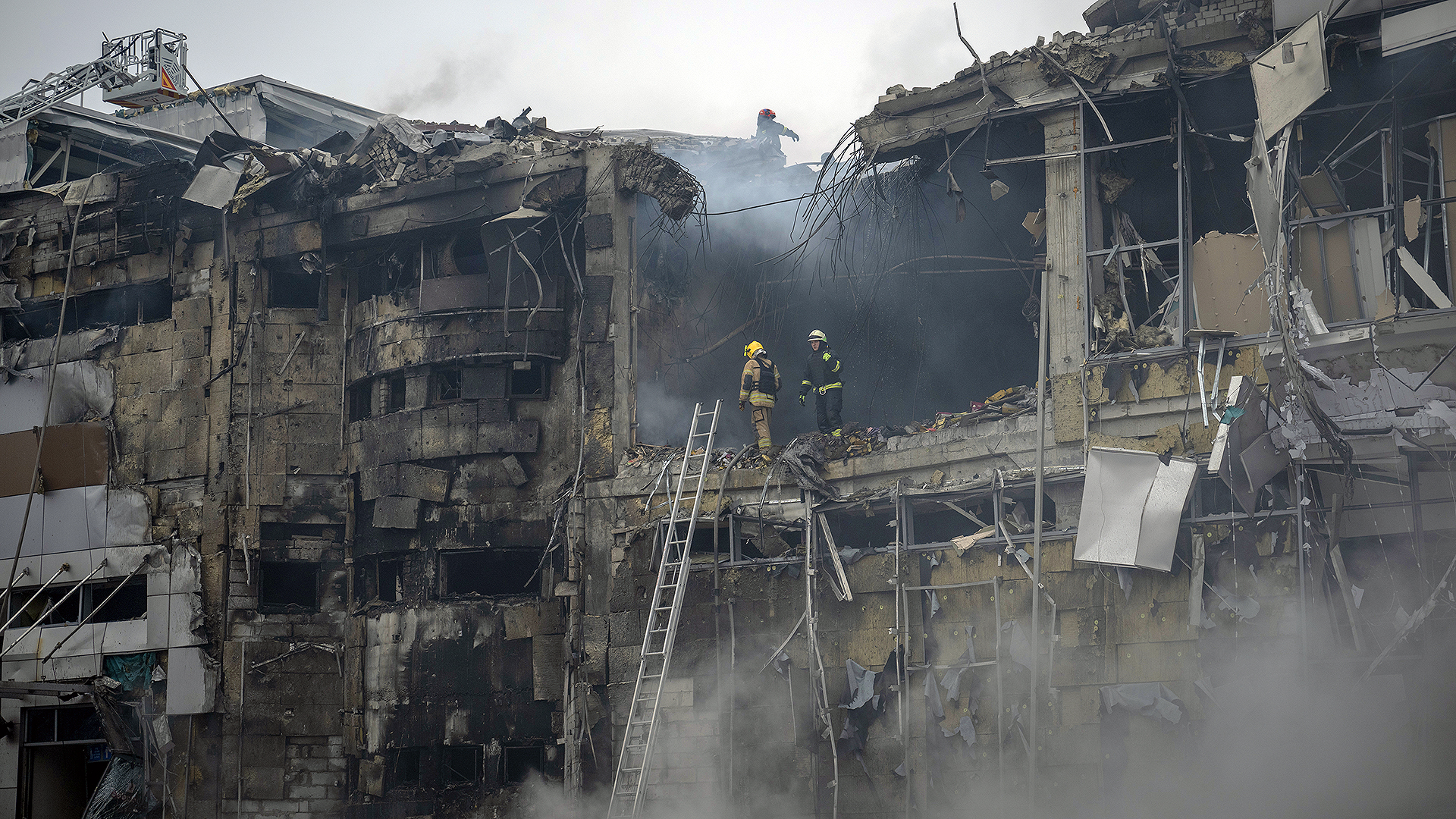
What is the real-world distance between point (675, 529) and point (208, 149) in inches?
368

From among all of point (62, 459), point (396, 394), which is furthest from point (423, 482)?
point (62, 459)

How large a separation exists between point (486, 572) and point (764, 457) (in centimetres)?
435

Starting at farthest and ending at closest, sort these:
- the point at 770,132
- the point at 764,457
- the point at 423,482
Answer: the point at 770,132, the point at 423,482, the point at 764,457

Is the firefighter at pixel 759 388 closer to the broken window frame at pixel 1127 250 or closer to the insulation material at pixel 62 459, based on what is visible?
the broken window frame at pixel 1127 250

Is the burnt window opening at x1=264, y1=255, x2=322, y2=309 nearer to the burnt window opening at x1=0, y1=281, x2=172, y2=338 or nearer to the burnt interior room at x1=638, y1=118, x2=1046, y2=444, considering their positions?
the burnt window opening at x1=0, y1=281, x2=172, y2=338

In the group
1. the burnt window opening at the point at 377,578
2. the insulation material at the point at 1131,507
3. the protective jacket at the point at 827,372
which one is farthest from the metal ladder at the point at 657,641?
the insulation material at the point at 1131,507

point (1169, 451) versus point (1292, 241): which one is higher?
point (1292, 241)

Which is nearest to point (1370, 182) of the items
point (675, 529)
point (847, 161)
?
point (847, 161)

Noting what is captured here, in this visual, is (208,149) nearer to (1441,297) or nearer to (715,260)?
(715,260)

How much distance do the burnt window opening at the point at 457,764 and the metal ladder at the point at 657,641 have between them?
7.41ft

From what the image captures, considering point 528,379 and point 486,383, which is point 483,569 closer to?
point 486,383

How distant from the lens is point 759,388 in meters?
14.9

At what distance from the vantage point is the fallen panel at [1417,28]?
1102cm

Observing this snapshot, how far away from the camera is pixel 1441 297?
1121cm
